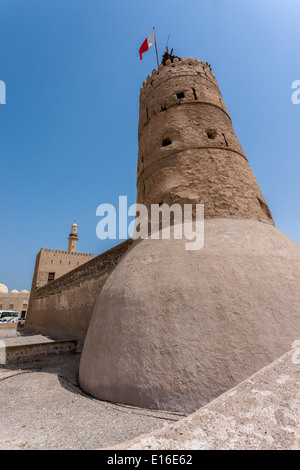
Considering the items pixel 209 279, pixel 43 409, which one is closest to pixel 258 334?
pixel 209 279

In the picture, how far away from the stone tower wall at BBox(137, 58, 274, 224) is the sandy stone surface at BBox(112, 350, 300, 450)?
337cm

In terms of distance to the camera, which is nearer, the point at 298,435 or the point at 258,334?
the point at 298,435

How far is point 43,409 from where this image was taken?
309 cm

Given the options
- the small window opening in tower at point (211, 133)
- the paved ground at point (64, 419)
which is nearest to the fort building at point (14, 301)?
the paved ground at point (64, 419)

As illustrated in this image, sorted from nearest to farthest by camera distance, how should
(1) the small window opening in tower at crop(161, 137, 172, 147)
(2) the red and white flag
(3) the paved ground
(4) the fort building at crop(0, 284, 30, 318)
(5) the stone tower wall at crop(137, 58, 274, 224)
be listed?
(3) the paved ground, (5) the stone tower wall at crop(137, 58, 274, 224), (1) the small window opening in tower at crop(161, 137, 172, 147), (2) the red and white flag, (4) the fort building at crop(0, 284, 30, 318)

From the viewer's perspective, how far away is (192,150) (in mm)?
5477

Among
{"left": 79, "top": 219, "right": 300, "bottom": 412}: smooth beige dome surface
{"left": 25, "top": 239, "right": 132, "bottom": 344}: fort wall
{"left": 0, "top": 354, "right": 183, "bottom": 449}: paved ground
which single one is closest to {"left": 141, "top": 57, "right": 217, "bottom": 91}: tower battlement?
{"left": 25, "top": 239, "right": 132, "bottom": 344}: fort wall

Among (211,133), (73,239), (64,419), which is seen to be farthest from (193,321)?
(73,239)

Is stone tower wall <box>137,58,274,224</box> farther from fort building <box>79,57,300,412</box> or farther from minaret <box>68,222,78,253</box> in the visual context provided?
minaret <box>68,222,78,253</box>

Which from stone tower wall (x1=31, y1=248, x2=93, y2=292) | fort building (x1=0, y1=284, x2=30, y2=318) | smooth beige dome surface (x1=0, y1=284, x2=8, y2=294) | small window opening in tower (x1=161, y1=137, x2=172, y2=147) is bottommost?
fort building (x1=0, y1=284, x2=30, y2=318)

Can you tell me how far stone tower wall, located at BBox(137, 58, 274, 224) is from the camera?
4941 millimetres

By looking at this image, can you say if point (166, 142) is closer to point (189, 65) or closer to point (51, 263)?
point (189, 65)
